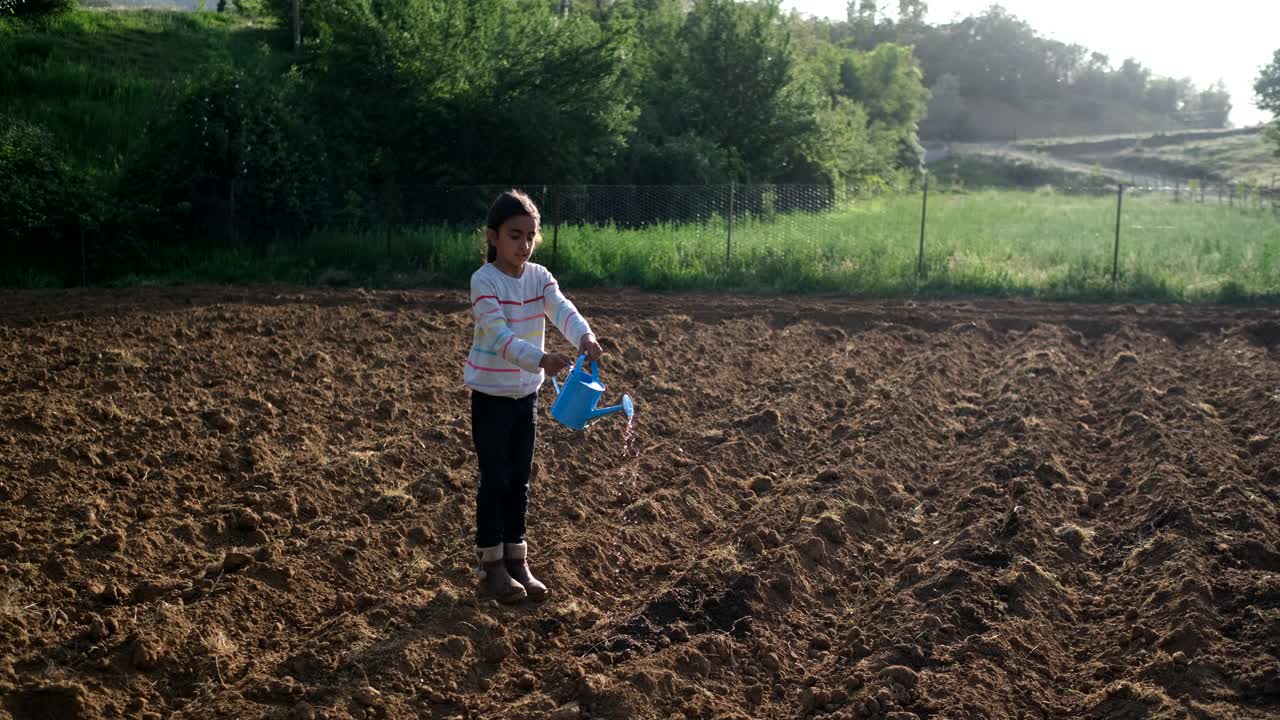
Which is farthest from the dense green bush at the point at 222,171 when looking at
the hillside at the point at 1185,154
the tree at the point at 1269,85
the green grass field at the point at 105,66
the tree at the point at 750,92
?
the tree at the point at 1269,85

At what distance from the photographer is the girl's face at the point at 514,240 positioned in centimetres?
546

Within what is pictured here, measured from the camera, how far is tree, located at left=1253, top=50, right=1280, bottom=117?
2461 inches

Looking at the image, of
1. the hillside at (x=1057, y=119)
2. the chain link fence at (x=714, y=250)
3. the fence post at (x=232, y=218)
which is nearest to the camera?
the chain link fence at (x=714, y=250)

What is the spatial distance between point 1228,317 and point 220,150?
15.5 metres

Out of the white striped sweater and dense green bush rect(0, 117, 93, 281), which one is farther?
dense green bush rect(0, 117, 93, 281)

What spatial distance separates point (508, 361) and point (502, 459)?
0.50 meters

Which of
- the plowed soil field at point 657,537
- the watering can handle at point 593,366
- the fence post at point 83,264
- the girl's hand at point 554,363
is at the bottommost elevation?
the plowed soil field at point 657,537

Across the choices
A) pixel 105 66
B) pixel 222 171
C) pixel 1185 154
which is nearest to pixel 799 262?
pixel 222 171

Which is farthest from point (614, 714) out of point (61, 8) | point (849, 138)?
point (61, 8)

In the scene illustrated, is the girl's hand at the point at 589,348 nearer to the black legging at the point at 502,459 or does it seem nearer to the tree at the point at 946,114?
the black legging at the point at 502,459

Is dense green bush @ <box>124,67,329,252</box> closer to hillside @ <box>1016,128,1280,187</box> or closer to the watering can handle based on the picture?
the watering can handle

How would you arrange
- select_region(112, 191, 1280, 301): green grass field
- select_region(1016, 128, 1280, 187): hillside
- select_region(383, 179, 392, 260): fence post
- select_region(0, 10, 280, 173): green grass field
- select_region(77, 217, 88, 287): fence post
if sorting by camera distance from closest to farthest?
select_region(112, 191, 1280, 301): green grass field < select_region(77, 217, 88, 287): fence post < select_region(383, 179, 392, 260): fence post < select_region(0, 10, 280, 173): green grass field < select_region(1016, 128, 1280, 187): hillside

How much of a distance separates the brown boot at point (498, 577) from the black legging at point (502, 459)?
51mm

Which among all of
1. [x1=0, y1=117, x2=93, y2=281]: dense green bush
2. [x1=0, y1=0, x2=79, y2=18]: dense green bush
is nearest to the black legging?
[x1=0, y1=117, x2=93, y2=281]: dense green bush
